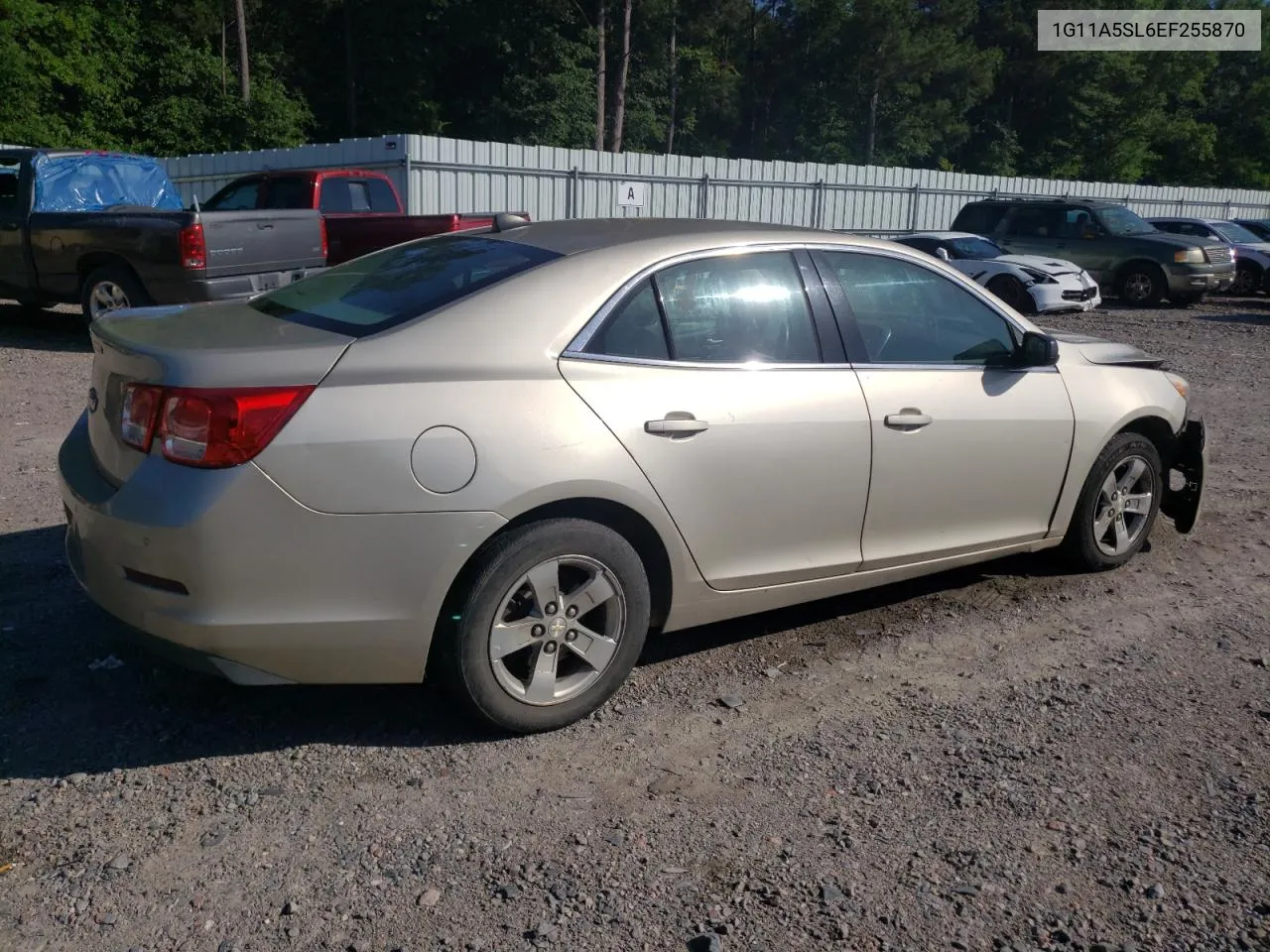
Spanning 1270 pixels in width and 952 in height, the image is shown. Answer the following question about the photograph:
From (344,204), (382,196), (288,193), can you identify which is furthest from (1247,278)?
(288,193)

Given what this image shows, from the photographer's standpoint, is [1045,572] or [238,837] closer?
[238,837]

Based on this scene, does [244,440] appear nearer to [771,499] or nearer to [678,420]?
[678,420]

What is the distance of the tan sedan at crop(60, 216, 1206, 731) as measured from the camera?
3.28 m

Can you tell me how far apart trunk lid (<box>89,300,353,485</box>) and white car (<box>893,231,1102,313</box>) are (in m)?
14.5

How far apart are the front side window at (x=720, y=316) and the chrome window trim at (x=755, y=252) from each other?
2cm

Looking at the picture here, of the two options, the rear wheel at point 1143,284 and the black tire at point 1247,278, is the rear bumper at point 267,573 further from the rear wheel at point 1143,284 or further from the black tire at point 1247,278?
the black tire at point 1247,278

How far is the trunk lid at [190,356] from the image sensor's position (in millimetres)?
3299

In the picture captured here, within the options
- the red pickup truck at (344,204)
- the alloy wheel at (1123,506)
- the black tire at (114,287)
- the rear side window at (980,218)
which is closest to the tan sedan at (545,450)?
the alloy wheel at (1123,506)

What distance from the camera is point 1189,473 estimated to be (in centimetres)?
574

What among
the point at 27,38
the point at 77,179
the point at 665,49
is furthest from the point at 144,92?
the point at 77,179

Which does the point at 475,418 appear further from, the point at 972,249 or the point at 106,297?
the point at 972,249

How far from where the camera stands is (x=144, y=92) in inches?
1540

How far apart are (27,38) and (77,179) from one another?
2910 cm

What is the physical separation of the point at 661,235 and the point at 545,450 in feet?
3.62
